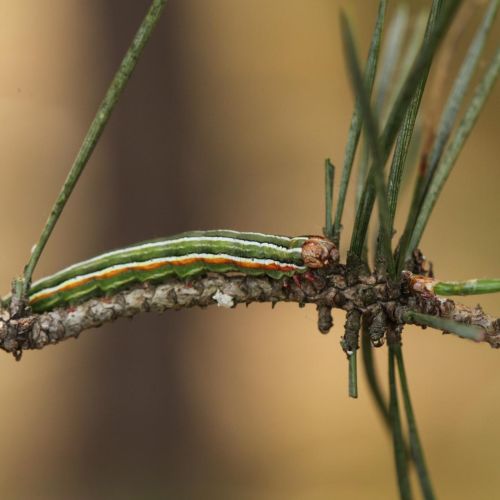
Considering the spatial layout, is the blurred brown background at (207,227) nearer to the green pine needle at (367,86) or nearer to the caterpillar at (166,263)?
the caterpillar at (166,263)

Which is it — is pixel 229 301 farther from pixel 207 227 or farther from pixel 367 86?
pixel 207 227

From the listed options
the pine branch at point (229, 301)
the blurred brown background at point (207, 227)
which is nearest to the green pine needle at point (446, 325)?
the pine branch at point (229, 301)

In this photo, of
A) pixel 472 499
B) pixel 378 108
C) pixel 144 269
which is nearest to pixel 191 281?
pixel 144 269

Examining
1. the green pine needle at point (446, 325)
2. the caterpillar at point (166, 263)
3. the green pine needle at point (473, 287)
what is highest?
the caterpillar at point (166, 263)

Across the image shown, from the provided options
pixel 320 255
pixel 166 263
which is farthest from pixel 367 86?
pixel 166 263

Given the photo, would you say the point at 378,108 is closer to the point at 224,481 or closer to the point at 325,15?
the point at 224,481

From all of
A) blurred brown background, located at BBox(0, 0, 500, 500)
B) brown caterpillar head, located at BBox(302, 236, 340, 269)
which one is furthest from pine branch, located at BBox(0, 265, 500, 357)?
blurred brown background, located at BBox(0, 0, 500, 500)

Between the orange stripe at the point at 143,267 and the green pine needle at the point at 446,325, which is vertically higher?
the orange stripe at the point at 143,267
